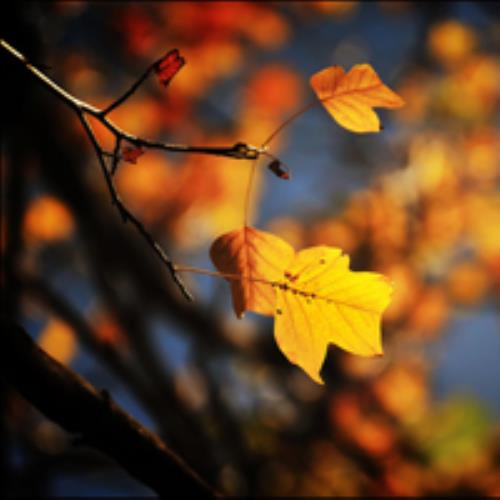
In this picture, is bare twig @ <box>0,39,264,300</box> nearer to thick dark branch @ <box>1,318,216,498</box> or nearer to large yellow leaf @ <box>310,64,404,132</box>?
large yellow leaf @ <box>310,64,404,132</box>

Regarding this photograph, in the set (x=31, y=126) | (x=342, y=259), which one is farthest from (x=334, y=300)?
(x=31, y=126)

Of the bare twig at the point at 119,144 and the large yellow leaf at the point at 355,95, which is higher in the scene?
the large yellow leaf at the point at 355,95

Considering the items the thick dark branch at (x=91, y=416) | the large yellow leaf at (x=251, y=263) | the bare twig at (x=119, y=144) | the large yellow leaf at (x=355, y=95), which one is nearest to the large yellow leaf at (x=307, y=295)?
the large yellow leaf at (x=251, y=263)

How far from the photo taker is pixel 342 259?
94 cm

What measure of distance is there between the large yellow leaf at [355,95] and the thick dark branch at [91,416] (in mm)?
863

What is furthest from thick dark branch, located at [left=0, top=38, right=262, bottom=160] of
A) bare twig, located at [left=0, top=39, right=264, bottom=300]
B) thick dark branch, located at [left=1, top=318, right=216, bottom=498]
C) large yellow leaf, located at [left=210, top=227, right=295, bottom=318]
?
thick dark branch, located at [left=1, top=318, right=216, bottom=498]

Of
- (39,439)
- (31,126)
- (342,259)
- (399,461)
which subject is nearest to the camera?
(342,259)

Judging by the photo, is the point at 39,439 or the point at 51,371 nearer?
the point at 51,371

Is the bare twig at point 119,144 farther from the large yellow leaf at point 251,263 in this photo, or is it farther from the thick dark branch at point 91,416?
the thick dark branch at point 91,416

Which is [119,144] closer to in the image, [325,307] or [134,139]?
[134,139]

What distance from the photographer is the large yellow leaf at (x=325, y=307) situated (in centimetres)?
94

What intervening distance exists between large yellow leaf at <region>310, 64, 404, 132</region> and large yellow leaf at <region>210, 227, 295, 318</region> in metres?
0.32

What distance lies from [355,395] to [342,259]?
173 inches

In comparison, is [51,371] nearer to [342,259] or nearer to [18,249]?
[342,259]
